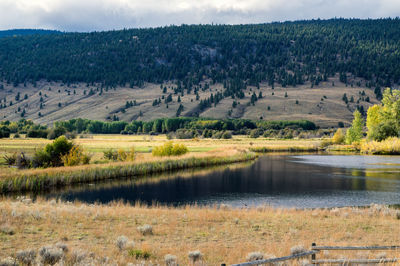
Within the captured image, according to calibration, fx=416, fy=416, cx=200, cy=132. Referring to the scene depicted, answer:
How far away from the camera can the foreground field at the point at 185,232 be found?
13.2 meters

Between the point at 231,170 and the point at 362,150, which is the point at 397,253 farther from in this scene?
the point at 362,150

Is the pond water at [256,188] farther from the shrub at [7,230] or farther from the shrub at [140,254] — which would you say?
the shrub at [140,254]

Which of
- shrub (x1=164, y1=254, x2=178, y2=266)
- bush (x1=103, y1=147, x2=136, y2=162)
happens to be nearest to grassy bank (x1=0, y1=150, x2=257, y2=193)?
bush (x1=103, y1=147, x2=136, y2=162)

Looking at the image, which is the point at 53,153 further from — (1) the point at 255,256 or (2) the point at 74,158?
(1) the point at 255,256

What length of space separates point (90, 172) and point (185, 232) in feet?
87.9

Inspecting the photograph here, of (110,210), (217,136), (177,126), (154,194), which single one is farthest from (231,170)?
(177,126)

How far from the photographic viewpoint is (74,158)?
44.5 metres

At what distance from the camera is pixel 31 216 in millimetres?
18312

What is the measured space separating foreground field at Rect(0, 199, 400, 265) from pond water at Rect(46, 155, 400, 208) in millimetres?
8820

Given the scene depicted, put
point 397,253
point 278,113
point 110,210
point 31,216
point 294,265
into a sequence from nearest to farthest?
point 294,265 → point 397,253 → point 31,216 → point 110,210 → point 278,113

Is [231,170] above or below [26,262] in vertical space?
below

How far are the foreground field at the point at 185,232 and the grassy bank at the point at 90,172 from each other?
15.3 m

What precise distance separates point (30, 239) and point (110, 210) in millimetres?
6769

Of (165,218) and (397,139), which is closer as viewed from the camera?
(165,218)
